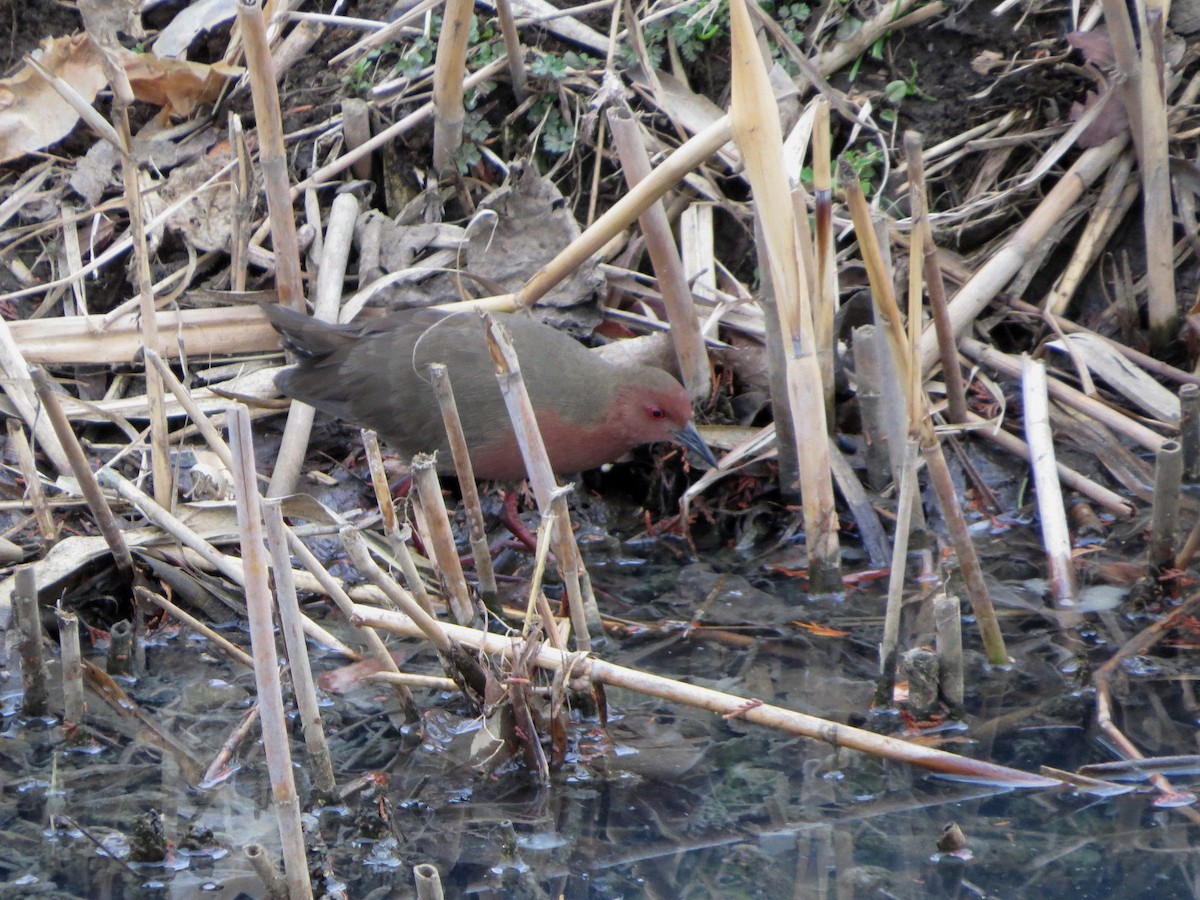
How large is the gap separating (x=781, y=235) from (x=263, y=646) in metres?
1.73

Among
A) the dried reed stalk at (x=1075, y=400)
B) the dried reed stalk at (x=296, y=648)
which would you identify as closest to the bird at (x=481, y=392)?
the dried reed stalk at (x=1075, y=400)

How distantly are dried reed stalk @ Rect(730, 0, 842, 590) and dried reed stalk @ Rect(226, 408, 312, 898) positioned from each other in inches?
61.6

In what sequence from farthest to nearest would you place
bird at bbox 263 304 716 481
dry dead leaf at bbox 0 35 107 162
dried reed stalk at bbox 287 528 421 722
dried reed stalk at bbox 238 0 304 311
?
dry dead leaf at bbox 0 35 107 162 < bird at bbox 263 304 716 481 < dried reed stalk at bbox 238 0 304 311 < dried reed stalk at bbox 287 528 421 722

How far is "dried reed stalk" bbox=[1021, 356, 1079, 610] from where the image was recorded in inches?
148

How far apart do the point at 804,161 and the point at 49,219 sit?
10.3 feet

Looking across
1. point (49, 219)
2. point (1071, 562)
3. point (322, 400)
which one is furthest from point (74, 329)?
point (1071, 562)

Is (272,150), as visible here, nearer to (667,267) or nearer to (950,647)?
(667,267)

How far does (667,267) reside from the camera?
4.36 metres

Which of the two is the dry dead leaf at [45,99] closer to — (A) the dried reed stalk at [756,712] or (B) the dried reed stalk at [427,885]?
(A) the dried reed stalk at [756,712]

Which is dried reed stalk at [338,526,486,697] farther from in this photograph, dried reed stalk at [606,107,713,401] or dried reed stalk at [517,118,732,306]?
dried reed stalk at [606,107,713,401]

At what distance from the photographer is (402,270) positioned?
4.92 m

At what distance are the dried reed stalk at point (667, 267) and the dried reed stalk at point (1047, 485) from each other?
1.14 m

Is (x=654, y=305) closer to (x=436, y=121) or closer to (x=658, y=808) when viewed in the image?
(x=436, y=121)

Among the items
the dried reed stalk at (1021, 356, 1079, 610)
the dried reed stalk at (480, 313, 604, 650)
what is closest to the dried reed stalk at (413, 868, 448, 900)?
the dried reed stalk at (480, 313, 604, 650)
